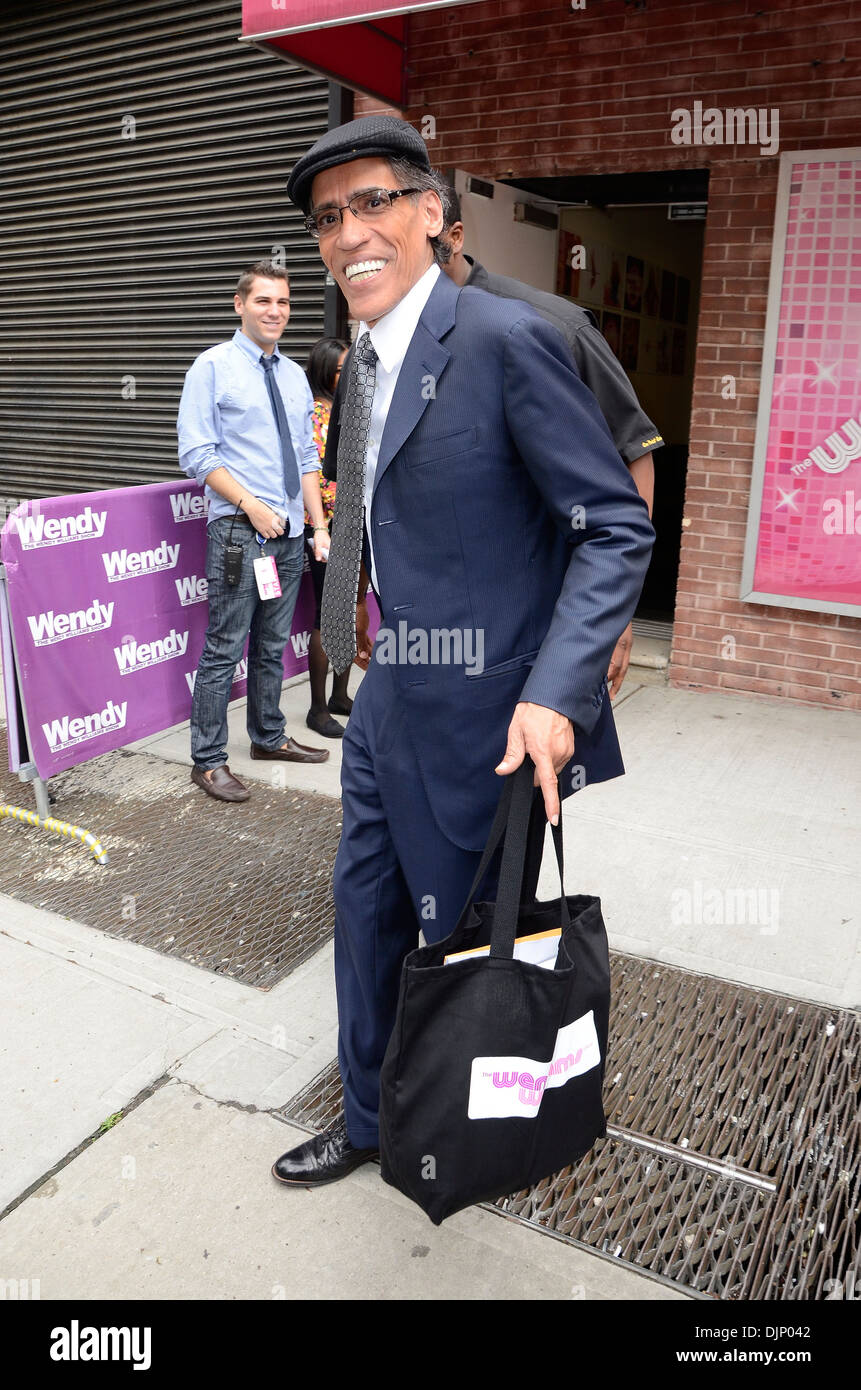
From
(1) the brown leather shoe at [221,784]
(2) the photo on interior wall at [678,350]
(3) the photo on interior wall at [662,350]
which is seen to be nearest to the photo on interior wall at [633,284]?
(3) the photo on interior wall at [662,350]

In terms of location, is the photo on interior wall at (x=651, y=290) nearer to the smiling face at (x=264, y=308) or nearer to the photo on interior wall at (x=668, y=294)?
the photo on interior wall at (x=668, y=294)

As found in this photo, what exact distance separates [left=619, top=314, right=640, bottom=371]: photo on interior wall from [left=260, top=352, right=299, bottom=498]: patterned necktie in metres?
6.11

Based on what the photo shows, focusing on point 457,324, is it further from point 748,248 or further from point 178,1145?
point 748,248

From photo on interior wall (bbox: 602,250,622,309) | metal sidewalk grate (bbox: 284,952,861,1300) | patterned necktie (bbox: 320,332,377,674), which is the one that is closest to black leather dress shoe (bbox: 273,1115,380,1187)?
metal sidewalk grate (bbox: 284,952,861,1300)

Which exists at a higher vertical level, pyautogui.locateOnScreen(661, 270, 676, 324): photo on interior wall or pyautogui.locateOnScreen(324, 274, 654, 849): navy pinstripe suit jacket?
pyautogui.locateOnScreen(661, 270, 676, 324): photo on interior wall

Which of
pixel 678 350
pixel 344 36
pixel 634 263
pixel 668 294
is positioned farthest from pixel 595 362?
pixel 678 350

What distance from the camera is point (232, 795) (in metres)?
4.78

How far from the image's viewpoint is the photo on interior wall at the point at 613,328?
9578 mm

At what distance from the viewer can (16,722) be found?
4430 millimetres

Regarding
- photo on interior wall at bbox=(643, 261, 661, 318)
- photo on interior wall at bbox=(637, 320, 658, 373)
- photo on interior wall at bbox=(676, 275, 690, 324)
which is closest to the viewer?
photo on interior wall at bbox=(643, 261, 661, 318)

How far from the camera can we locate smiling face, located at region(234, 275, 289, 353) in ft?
15.1

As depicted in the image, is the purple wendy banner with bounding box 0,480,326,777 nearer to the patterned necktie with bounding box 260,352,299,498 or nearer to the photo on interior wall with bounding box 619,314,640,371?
the patterned necktie with bounding box 260,352,299,498

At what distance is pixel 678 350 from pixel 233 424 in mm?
9324

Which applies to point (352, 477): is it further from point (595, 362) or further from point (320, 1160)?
point (320, 1160)
